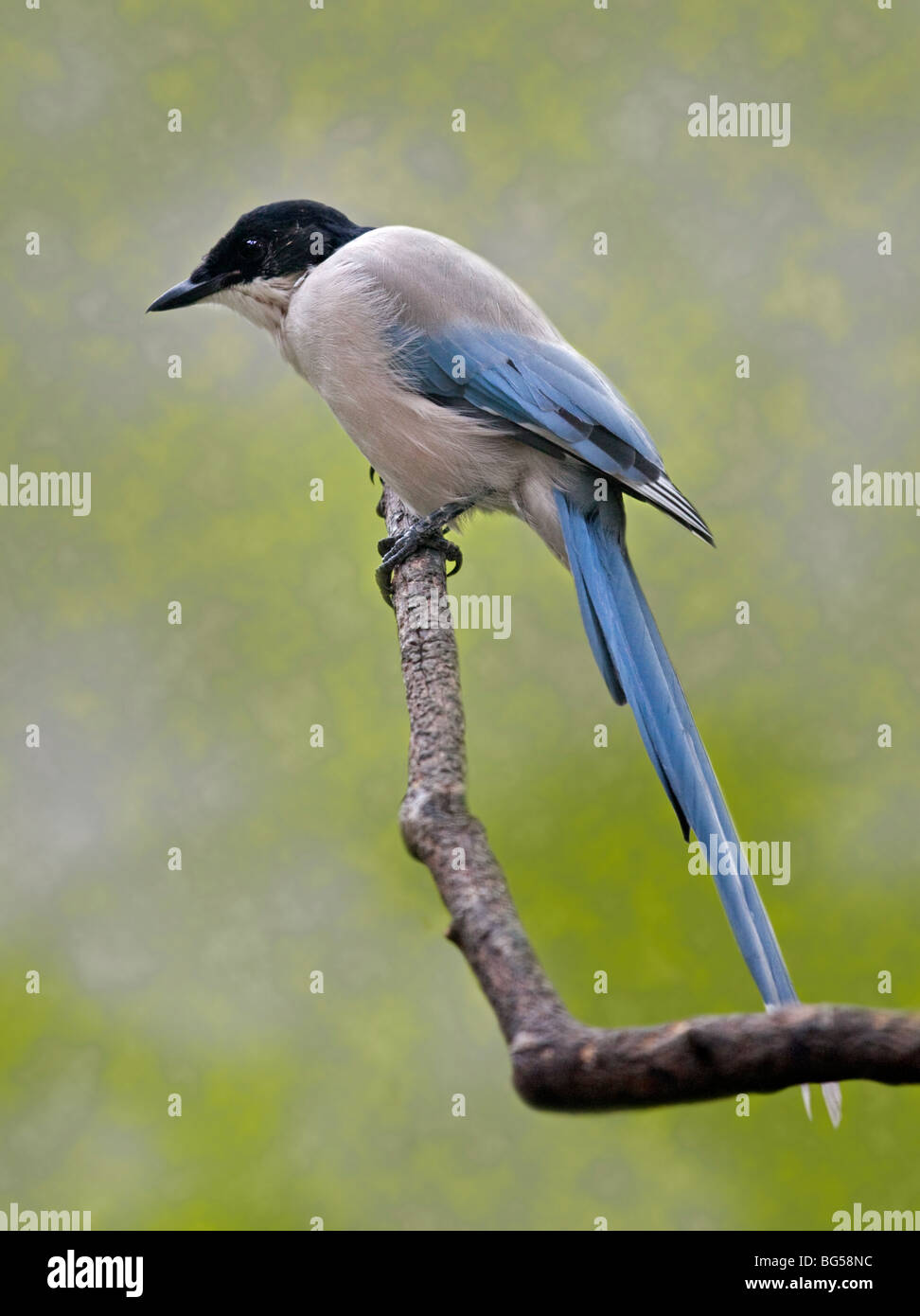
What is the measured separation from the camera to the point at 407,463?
1.84 metres

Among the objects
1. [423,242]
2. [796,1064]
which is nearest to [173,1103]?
[423,242]

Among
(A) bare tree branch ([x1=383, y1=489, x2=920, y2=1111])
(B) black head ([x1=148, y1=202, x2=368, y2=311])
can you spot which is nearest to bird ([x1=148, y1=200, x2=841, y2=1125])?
(B) black head ([x1=148, y1=202, x2=368, y2=311])

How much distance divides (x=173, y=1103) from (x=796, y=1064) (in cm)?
157

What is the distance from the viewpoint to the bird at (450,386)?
5.54 ft

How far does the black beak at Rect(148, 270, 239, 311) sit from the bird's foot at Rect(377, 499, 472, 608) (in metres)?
0.48

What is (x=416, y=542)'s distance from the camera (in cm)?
180

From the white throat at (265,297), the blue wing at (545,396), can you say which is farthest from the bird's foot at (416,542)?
the white throat at (265,297)

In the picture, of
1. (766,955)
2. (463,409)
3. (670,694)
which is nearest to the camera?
(766,955)

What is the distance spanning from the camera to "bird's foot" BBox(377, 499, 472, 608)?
179 centimetres

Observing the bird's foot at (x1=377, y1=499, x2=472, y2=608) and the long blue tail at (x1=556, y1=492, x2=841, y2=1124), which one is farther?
the bird's foot at (x1=377, y1=499, x2=472, y2=608)

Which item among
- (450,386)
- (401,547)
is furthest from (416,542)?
(450,386)

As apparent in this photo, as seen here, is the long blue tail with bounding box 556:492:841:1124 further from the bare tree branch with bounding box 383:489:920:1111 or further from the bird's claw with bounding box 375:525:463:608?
the bare tree branch with bounding box 383:489:920:1111

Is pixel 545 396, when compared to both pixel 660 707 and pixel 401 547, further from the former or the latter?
pixel 660 707

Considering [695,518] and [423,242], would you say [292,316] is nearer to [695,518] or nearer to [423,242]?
[423,242]
